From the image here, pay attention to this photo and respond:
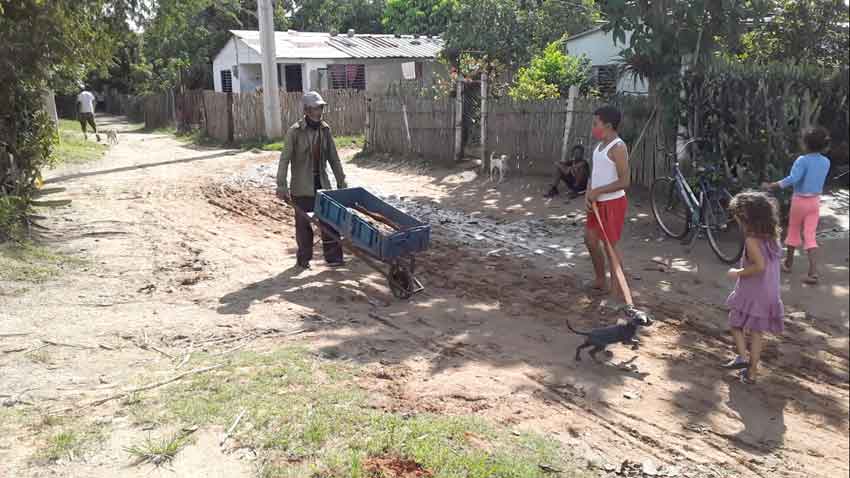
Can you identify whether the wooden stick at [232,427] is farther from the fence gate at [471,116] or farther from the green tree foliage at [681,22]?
the fence gate at [471,116]

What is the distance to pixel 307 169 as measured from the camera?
7.69m

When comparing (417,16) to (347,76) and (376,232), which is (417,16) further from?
(376,232)

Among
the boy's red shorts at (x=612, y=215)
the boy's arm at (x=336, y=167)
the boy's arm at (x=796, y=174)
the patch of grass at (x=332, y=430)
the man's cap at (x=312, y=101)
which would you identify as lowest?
the patch of grass at (x=332, y=430)

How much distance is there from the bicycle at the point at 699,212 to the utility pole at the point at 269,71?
13.8 m

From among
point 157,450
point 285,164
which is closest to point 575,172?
point 285,164

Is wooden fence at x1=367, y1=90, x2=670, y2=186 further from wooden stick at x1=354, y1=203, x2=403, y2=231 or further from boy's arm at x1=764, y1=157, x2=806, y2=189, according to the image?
boy's arm at x1=764, y1=157, x2=806, y2=189

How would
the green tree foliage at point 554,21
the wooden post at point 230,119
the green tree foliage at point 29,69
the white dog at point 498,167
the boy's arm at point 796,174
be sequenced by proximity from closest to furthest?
1. the boy's arm at point 796,174
2. the green tree foliage at point 29,69
3. the white dog at point 498,167
4. the wooden post at point 230,119
5. the green tree foliage at point 554,21

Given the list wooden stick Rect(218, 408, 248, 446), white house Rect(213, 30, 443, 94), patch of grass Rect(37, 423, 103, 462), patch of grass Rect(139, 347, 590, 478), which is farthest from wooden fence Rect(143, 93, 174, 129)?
wooden stick Rect(218, 408, 248, 446)

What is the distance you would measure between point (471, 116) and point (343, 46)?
15943 mm

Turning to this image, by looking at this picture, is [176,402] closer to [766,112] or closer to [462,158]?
[766,112]

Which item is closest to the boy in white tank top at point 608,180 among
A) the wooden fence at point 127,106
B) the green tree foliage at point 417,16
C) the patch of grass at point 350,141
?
the patch of grass at point 350,141

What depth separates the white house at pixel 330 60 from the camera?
2784 cm

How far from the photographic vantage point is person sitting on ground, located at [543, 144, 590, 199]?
11023mm

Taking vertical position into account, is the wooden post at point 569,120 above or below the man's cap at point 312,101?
below
